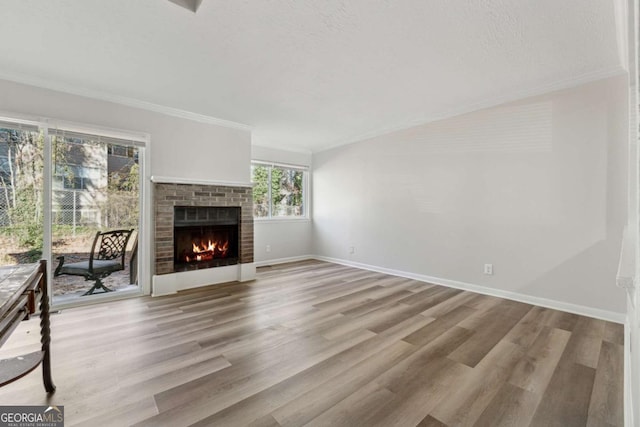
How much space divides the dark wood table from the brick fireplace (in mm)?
2010

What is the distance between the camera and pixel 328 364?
2.01 m

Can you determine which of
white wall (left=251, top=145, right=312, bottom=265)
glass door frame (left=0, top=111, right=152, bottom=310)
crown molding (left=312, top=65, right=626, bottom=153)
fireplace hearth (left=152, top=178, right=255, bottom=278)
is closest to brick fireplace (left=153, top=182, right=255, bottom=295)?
fireplace hearth (left=152, top=178, right=255, bottom=278)

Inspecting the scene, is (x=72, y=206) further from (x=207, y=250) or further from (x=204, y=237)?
(x=207, y=250)

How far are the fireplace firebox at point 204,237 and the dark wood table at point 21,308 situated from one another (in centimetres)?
220

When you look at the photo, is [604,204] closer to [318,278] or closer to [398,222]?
[398,222]

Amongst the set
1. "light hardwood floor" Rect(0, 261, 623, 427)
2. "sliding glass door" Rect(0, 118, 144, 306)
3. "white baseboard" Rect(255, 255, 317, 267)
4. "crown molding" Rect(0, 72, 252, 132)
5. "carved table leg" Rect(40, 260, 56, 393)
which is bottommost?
"light hardwood floor" Rect(0, 261, 623, 427)

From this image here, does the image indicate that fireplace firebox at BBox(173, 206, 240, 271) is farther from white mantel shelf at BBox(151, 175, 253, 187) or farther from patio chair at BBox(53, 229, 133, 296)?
patio chair at BBox(53, 229, 133, 296)

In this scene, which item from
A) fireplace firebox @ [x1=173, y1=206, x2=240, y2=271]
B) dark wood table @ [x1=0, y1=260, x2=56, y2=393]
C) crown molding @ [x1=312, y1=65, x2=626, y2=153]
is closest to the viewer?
dark wood table @ [x1=0, y1=260, x2=56, y2=393]

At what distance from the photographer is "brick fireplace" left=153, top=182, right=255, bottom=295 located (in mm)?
3660

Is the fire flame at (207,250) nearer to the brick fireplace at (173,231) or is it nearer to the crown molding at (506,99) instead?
the brick fireplace at (173,231)

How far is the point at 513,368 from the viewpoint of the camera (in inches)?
77.1

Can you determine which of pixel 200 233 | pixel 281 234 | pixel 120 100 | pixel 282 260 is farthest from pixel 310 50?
pixel 282 260

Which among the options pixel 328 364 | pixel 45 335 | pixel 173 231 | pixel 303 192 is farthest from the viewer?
pixel 303 192

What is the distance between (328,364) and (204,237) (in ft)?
9.97
